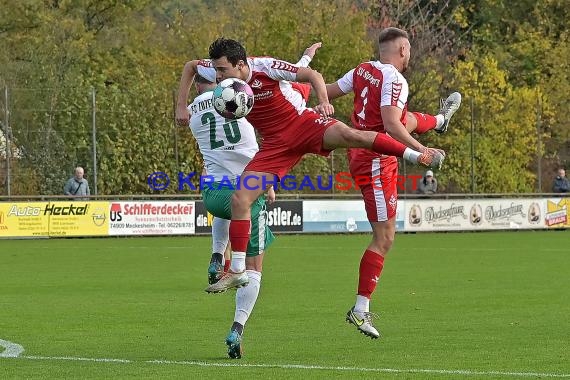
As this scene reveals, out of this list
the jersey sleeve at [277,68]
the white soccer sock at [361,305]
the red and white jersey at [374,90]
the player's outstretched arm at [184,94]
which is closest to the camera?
the jersey sleeve at [277,68]

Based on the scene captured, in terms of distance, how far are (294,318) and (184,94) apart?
9.77 ft

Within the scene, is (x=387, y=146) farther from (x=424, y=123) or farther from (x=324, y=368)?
(x=424, y=123)

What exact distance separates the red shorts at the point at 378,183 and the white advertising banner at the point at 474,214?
23875 mm

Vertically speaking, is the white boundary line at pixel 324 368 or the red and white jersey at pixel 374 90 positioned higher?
the red and white jersey at pixel 374 90

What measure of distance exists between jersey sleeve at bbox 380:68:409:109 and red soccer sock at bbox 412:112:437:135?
0.84 metres

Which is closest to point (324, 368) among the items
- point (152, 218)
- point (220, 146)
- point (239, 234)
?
point (239, 234)

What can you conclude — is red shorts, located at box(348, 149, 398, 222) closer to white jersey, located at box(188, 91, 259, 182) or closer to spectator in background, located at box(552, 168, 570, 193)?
white jersey, located at box(188, 91, 259, 182)

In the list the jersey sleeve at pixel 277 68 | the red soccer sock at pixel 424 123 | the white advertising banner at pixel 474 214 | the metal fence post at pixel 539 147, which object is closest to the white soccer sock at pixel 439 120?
the red soccer sock at pixel 424 123

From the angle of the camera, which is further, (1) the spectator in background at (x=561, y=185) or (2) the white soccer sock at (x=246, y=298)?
(1) the spectator in background at (x=561, y=185)

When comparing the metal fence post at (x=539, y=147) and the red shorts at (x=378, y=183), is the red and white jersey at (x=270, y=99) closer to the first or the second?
the red shorts at (x=378, y=183)

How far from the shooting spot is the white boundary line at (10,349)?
32.4 ft

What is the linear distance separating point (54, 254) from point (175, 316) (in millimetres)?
12923

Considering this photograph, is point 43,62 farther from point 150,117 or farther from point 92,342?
point 92,342

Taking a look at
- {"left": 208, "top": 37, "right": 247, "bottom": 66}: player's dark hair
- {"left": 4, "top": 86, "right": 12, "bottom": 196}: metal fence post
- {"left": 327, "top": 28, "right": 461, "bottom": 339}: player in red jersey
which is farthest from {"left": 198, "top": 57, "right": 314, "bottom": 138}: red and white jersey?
{"left": 4, "top": 86, "right": 12, "bottom": 196}: metal fence post
